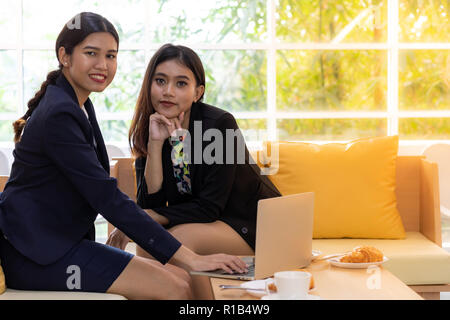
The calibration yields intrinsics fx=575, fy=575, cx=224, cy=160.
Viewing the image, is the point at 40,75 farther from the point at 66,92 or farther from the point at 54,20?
the point at 66,92

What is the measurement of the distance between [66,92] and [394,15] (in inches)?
146

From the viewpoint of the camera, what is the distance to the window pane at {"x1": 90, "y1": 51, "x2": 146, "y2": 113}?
15.4 ft

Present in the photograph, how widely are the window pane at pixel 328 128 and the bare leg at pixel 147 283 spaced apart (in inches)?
127

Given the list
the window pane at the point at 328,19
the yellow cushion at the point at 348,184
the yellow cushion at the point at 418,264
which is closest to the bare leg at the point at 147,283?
the yellow cushion at the point at 418,264

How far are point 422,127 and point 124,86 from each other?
2.53 m

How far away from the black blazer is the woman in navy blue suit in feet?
1.43

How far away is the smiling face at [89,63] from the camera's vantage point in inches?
69.4

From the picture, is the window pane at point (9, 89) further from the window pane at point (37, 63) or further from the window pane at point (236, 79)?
the window pane at point (236, 79)

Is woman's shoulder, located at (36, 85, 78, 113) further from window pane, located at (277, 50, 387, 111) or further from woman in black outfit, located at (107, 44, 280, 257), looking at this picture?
window pane, located at (277, 50, 387, 111)

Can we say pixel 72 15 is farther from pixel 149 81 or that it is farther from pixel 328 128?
pixel 149 81

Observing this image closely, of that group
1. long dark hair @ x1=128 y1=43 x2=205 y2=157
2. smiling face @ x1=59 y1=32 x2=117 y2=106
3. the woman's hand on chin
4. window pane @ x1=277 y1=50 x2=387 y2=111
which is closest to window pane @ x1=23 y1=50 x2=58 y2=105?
window pane @ x1=277 y1=50 x2=387 y2=111

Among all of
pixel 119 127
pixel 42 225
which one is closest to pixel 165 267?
pixel 42 225

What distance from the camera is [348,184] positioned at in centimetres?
270

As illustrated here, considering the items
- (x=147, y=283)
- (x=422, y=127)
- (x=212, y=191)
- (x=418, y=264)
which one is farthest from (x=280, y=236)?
(x=422, y=127)
